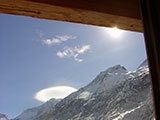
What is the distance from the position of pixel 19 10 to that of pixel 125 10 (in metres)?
0.53

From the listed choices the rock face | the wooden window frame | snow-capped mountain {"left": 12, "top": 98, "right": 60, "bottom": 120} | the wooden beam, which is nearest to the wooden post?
the wooden window frame

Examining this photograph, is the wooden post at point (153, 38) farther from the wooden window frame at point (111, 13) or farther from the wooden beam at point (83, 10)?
the wooden beam at point (83, 10)

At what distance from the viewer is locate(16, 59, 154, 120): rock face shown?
2113 cm

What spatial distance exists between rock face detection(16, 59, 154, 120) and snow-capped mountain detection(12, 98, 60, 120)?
4474cm

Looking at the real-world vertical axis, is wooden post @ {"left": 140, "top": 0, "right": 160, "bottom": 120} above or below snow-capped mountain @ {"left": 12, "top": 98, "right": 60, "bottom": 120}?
below

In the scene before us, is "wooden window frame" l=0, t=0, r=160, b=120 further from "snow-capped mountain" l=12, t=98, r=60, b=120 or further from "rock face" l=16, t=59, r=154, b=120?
"snow-capped mountain" l=12, t=98, r=60, b=120

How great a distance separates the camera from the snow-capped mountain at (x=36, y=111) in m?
103

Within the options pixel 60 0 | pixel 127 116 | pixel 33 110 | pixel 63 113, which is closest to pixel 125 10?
pixel 60 0

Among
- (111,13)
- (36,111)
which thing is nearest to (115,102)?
(111,13)

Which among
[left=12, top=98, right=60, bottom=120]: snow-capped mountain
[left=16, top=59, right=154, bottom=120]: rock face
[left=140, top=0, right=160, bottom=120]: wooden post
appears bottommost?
[left=140, top=0, right=160, bottom=120]: wooden post

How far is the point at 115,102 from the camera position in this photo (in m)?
32.0

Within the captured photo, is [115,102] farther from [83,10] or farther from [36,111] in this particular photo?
[36,111]

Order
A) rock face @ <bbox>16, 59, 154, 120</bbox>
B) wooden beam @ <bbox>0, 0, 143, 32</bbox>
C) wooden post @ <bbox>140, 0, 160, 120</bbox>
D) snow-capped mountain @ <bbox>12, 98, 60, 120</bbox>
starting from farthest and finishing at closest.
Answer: snow-capped mountain @ <bbox>12, 98, 60, 120</bbox> → rock face @ <bbox>16, 59, 154, 120</bbox> → wooden beam @ <bbox>0, 0, 143, 32</bbox> → wooden post @ <bbox>140, 0, 160, 120</bbox>

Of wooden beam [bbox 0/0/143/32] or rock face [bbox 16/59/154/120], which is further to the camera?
rock face [bbox 16/59/154/120]
